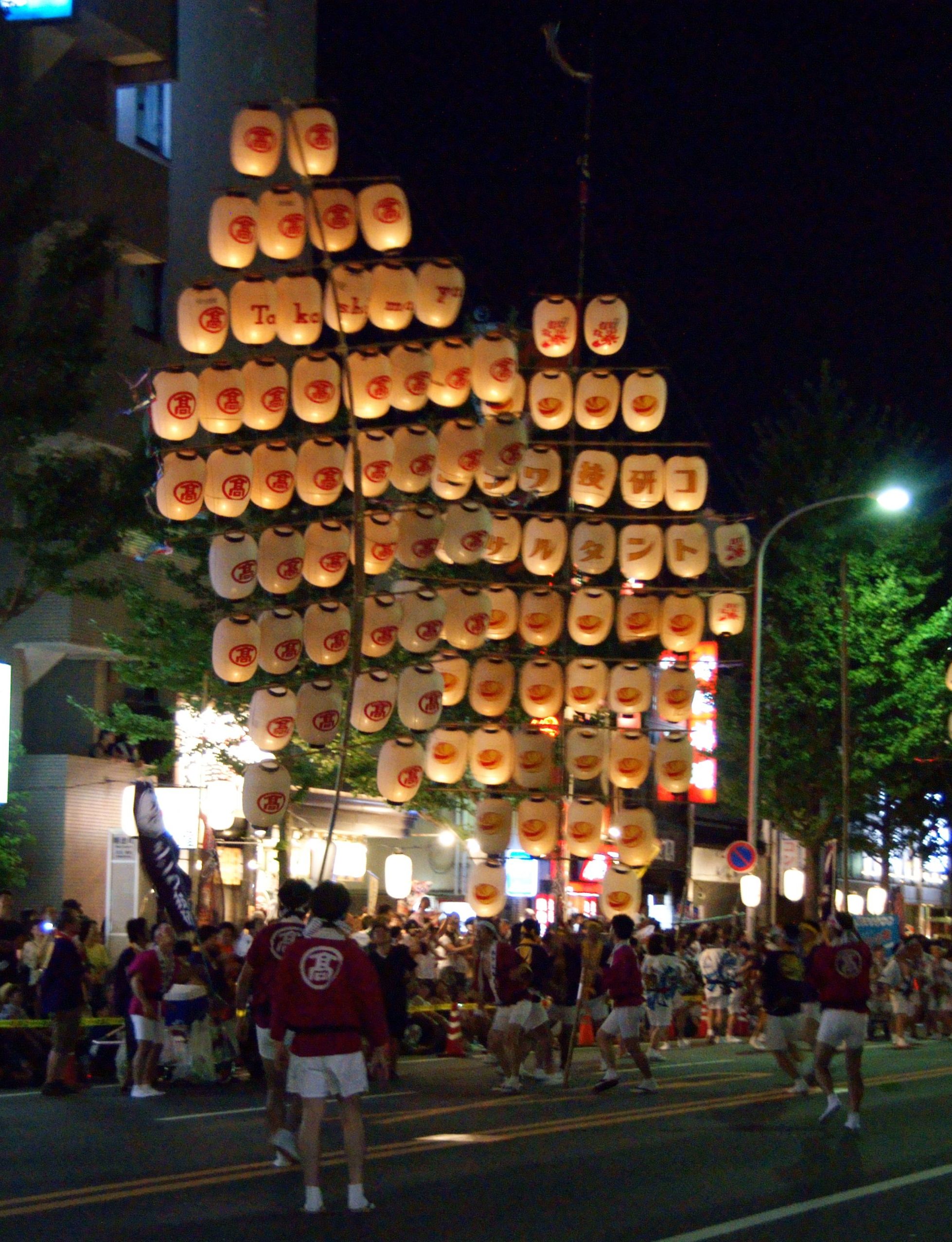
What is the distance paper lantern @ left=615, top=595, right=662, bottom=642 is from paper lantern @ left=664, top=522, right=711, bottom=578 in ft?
2.54

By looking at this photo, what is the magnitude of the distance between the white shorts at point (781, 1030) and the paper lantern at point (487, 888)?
7371 mm

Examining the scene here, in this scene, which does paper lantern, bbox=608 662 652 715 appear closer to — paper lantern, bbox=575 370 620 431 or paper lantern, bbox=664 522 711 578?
paper lantern, bbox=664 522 711 578

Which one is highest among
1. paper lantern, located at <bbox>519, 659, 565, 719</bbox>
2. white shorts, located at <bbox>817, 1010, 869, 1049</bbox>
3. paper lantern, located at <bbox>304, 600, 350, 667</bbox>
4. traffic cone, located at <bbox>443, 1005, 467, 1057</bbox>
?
paper lantern, located at <bbox>304, 600, 350, 667</bbox>

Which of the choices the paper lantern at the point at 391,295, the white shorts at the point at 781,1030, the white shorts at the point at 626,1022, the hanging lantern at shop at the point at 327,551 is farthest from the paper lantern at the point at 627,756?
the white shorts at the point at 626,1022

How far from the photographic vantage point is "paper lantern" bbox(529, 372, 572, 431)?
24.2 meters

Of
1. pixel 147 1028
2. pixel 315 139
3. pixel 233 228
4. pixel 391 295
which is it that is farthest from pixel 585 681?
pixel 147 1028

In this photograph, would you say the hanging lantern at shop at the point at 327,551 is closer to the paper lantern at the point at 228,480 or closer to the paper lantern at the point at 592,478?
the paper lantern at the point at 228,480

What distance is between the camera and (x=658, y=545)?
80.9 feet

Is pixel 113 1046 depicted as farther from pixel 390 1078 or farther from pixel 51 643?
pixel 51 643

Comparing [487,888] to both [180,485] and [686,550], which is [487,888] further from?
[180,485]

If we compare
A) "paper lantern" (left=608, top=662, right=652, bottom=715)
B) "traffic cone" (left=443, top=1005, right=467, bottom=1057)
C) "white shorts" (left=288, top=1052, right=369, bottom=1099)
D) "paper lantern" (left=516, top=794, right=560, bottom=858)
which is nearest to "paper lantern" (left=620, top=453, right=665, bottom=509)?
"paper lantern" (left=608, top=662, right=652, bottom=715)

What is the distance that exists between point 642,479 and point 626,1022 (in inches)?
417

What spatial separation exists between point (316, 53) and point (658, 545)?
16135 millimetres

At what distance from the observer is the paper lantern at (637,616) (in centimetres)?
2434
